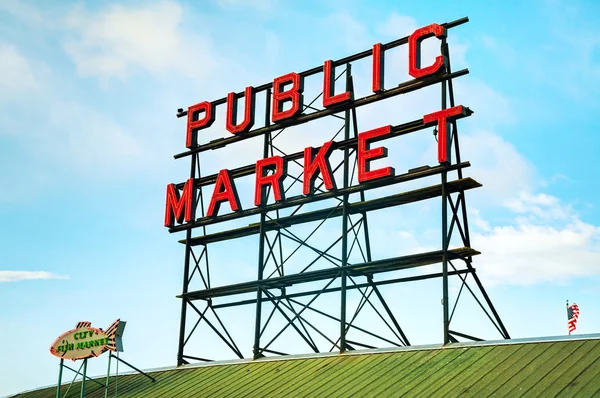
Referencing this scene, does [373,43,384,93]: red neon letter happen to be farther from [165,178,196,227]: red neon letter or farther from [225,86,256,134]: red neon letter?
[165,178,196,227]: red neon letter

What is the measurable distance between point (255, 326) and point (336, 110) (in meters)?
8.46

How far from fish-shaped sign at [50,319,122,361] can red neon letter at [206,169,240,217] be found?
595 centimetres

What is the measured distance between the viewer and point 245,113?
3572 centimetres

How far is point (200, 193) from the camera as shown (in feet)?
119

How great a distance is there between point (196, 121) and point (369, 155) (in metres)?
9.89

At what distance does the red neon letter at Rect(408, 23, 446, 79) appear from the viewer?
98.3 feet

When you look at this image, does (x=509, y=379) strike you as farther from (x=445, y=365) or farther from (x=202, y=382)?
(x=202, y=382)

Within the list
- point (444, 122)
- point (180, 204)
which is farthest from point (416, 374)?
point (180, 204)

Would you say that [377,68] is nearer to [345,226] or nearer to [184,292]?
[345,226]

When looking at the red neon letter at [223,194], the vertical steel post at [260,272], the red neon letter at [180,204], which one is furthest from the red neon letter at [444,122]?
the red neon letter at [180,204]

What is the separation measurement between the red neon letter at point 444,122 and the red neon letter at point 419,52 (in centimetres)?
180

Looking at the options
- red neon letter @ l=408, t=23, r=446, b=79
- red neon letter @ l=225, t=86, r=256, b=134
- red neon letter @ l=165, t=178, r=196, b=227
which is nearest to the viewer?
red neon letter @ l=408, t=23, r=446, b=79

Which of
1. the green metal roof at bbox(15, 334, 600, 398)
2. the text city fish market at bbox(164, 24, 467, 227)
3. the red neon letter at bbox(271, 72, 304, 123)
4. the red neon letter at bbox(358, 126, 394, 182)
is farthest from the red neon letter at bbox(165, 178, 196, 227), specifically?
the red neon letter at bbox(358, 126, 394, 182)

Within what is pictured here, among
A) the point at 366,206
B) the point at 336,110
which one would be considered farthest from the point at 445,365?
the point at 336,110
